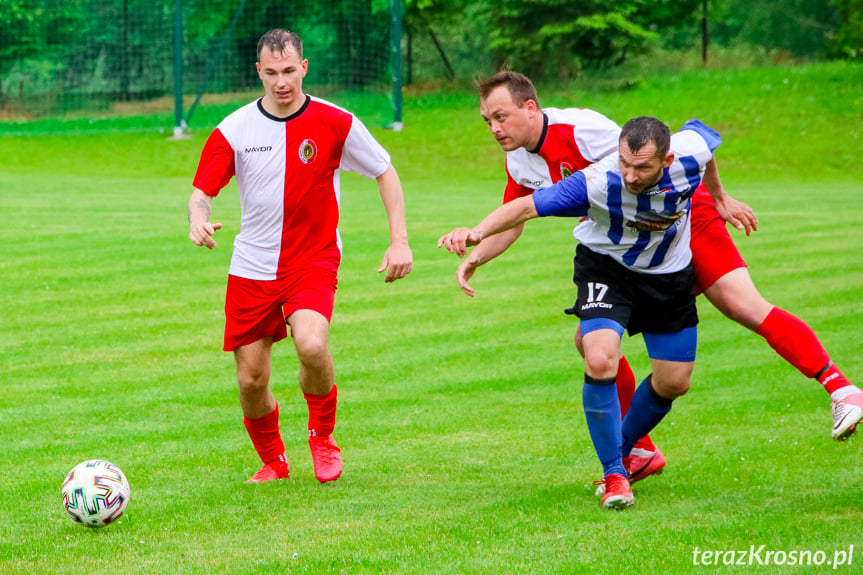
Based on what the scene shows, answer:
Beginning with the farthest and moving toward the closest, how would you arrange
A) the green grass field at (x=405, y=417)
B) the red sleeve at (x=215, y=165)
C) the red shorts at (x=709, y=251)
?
the red sleeve at (x=215, y=165), the red shorts at (x=709, y=251), the green grass field at (x=405, y=417)

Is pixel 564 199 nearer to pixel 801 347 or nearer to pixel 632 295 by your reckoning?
pixel 632 295

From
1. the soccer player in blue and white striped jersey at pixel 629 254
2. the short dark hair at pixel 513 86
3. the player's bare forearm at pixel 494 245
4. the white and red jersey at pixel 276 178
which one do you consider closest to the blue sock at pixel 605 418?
the soccer player in blue and white striped jersey at pixel 629 254

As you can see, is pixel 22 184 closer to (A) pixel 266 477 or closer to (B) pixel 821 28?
(A) pixel 266 477

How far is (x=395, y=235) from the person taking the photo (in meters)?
6.20

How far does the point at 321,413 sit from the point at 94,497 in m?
1.58

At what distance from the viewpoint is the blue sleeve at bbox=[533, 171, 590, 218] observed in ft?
17.8

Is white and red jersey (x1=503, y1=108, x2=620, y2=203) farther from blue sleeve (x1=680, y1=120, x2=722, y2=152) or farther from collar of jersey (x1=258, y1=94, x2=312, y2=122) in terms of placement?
collar of jersey (x1=258, y1=94, x2=312, y2=122)

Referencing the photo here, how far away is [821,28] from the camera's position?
2162 inches

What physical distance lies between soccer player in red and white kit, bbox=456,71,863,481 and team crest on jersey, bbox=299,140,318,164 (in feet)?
3.30

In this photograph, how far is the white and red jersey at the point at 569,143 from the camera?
5.87 meters

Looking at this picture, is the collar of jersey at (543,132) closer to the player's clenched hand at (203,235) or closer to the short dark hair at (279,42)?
the short dark hair at (279,42)

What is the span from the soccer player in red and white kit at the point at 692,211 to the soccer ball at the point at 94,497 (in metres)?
2.11

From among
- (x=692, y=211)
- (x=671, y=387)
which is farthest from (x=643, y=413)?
(x=692, y=211)

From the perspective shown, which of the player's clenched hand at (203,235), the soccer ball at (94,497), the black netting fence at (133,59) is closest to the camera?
the soccer ball at (94,497)
